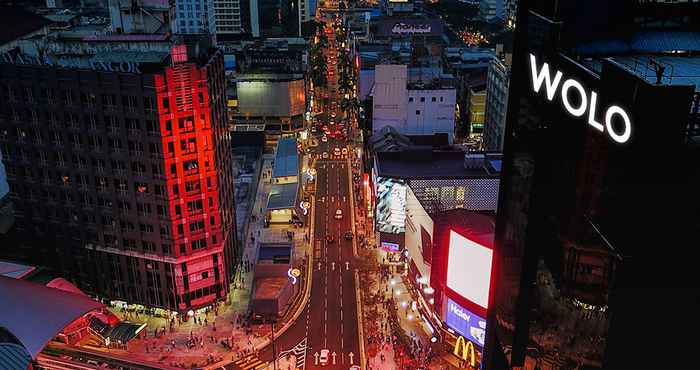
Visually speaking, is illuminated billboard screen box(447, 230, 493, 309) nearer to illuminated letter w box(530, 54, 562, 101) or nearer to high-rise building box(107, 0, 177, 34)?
illuminated letter w box(530, 54, 562, 101)

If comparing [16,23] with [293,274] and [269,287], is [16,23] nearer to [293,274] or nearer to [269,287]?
[293,274]

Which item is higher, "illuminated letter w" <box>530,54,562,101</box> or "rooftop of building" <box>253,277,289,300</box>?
"illuminated letter w" <box>530,54,562,101</box>

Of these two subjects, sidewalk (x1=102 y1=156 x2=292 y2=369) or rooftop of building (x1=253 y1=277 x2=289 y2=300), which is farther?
rooftop of building (x1=253 y1=277 x2=289 y2=300)

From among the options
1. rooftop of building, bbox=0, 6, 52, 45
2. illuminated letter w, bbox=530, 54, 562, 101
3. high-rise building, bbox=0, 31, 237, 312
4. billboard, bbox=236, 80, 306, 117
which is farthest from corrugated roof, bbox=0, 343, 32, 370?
billboard, bbox=236, 80, 306, 117

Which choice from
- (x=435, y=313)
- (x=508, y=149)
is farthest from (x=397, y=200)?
(x=508, y=149)

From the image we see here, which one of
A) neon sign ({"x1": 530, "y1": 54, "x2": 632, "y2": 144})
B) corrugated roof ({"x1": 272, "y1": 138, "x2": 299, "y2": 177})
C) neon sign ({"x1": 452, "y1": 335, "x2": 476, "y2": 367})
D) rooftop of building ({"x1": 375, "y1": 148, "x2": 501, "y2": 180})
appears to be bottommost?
neon sign ({"x1": 452, "y1": 335, "x2": 476, "y2": 367})

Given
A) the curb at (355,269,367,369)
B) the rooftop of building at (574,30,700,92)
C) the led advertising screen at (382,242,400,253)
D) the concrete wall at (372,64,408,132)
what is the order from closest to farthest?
the rooftop of building at (574,30,700,92)
the curb at (355,269,367,369)
the led advertising screen at (382,242,400,253)
the concrete wall at (372,64,408,132)
